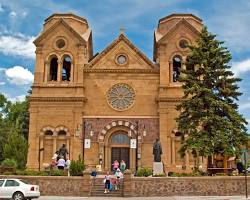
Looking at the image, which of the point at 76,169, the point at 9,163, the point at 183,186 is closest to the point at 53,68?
the point at 9,163

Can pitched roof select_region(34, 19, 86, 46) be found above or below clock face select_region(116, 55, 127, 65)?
above

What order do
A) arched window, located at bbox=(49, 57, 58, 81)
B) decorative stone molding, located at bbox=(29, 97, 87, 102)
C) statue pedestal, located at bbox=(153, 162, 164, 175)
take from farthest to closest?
arched window, located at bbox=(49, 57, 58, 81) < decorative stone molding, located at bbox=(29, 97, 87, 102) < statue pedestal, located at bbox=(153, 162, 164, 175)

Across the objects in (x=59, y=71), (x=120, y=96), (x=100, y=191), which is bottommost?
(x=100, y=191)

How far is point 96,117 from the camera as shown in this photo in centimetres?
4031

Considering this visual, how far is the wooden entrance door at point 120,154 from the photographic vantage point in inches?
1575

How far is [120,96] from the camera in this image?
4116 centimetres

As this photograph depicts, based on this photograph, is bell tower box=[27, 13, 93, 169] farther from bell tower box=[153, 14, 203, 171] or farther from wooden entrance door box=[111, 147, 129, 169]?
bell tower box=[153, 14, 203, 171]

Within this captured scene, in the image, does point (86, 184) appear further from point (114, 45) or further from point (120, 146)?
point (114, 45)

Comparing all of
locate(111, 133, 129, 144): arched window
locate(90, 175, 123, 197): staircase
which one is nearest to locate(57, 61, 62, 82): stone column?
locate(111, 133, 129, 144): arched window

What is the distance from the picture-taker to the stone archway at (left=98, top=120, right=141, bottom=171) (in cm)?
3931

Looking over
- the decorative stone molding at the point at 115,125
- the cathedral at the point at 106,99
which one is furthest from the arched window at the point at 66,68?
the decorative stone molding at the point at 115,125

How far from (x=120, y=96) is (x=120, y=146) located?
5326 millimetres

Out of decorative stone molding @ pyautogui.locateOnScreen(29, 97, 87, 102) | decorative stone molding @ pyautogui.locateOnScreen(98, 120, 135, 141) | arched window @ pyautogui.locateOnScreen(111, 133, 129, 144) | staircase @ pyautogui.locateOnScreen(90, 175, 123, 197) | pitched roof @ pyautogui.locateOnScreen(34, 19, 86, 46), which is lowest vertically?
staircase @ pyautogui.locateOnScreen(90, 175, 123, 197)

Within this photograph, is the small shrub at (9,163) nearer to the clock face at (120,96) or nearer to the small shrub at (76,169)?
the small shrub at (76,169)
